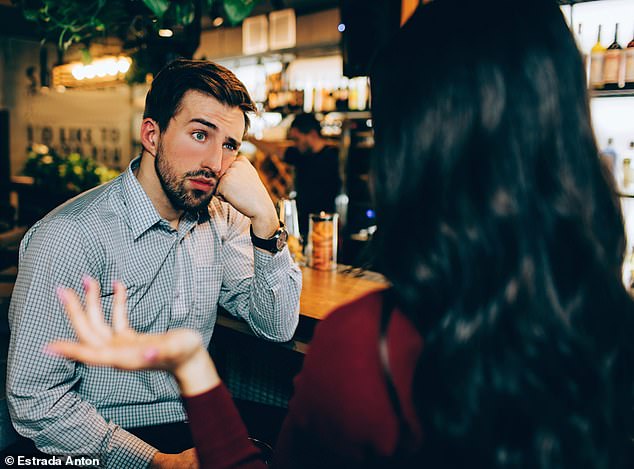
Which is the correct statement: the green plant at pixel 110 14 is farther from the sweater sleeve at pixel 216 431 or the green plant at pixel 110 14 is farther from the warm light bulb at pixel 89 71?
Answer: the warm light bulb at pixel 89 71

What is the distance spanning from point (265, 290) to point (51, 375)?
0.61 m

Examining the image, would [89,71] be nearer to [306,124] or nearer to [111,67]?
[111,67]

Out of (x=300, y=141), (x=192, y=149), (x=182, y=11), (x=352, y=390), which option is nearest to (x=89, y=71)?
(x=300, y=141)

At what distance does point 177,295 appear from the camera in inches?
62.6

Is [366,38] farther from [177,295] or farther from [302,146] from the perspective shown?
[302,146]

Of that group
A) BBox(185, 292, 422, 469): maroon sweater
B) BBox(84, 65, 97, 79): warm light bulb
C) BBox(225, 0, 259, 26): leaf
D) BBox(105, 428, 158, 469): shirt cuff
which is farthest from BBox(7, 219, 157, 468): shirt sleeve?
BBox(84, 65, 97, 79): warm light bulb

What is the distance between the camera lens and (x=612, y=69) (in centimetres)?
273

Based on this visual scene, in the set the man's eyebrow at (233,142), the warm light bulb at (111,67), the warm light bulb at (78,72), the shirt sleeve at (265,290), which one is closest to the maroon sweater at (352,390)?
the shirt sleeve at (265,290)

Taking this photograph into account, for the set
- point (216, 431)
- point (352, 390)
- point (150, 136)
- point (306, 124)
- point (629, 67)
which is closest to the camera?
point (352, 390)

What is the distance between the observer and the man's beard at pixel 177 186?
1.58m

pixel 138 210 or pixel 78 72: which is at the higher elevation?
pixel 78 72

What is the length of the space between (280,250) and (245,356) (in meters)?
0.70

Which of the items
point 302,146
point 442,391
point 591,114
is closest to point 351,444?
point 442,391

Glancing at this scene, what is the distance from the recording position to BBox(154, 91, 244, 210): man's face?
5.21 feet
